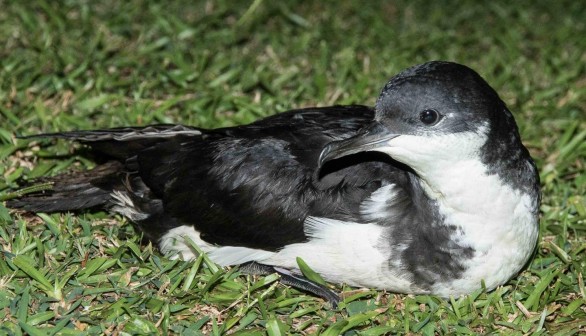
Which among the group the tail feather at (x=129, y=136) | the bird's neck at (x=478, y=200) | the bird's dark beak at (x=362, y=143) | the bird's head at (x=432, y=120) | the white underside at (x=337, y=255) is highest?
the bird's head at (x=432, y=120)

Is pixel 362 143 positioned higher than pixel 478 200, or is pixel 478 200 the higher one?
pixel 362 143

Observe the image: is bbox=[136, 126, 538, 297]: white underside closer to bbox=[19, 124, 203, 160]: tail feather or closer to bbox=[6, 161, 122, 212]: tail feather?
bbox=[19, 124, 203, 160]: tail feather

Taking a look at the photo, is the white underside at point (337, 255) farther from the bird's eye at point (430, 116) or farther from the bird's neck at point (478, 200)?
the bird's eye at point (430, 116)

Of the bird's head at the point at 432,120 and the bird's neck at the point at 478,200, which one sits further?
the bird's neck at the point at 478,200

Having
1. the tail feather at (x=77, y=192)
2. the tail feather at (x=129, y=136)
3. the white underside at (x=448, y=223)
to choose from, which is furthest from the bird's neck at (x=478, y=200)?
the tail feather at (x=77, y=192)

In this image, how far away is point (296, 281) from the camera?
4.70 m

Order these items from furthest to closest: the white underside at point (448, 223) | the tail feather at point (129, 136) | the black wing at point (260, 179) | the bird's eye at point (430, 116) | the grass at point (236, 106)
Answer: the tail feather at point (129, 136)
the black wing at point (260, 179)
the grass at point (236, 106)
the white underside at point (448, 223)
the bird's eye at point (430, 116)

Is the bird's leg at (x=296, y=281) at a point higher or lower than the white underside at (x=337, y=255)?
lower

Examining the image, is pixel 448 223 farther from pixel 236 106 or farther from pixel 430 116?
pixel 236 106

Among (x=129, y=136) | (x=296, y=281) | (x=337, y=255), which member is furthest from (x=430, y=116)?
(x=129, y=136)

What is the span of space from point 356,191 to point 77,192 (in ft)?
5.49

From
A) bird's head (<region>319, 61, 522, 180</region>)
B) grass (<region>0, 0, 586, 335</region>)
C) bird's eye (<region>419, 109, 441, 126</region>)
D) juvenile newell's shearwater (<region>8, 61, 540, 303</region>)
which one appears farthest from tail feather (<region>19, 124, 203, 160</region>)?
bird's eye (<region>419, 109, 441, 126</region>)

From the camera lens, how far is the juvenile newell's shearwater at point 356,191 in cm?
420

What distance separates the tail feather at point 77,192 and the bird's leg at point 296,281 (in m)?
0.93
